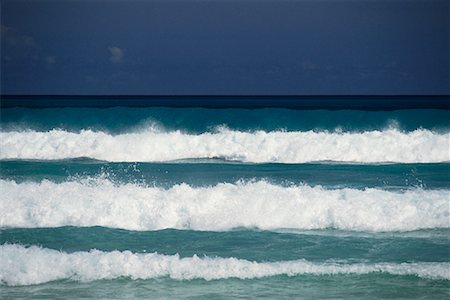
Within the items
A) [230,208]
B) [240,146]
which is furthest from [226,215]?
[240,146]

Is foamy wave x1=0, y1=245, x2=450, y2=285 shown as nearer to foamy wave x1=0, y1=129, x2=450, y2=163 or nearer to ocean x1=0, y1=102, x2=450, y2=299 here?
ocean x1=0, y1=102, x2=450, y2=299

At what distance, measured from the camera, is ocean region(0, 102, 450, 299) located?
6816mm

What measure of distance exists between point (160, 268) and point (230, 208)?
→ 3.04 metres

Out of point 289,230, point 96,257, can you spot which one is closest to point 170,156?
point 289,230

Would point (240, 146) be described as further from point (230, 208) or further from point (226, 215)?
point (226, 215)

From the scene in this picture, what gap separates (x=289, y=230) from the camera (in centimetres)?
917

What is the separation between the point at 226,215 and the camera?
9.80 meters

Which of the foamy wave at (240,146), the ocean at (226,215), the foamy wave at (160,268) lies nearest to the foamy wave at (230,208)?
the ocean at (226,215)

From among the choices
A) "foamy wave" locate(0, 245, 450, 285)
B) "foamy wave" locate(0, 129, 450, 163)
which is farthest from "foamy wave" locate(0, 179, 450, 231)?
"foamy wave" locate(0, 129, 450, 163)

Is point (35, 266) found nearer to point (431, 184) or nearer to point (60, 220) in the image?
point (60, 220)

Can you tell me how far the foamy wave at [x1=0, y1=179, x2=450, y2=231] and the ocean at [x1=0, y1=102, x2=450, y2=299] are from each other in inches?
1.1

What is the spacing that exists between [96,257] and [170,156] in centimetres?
970

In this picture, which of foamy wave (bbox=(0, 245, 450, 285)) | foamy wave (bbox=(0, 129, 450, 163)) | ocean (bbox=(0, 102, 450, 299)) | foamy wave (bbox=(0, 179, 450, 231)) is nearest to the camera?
ocean (bbox=(0, 102, 450, 299))

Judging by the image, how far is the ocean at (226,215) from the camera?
682 centimetres
